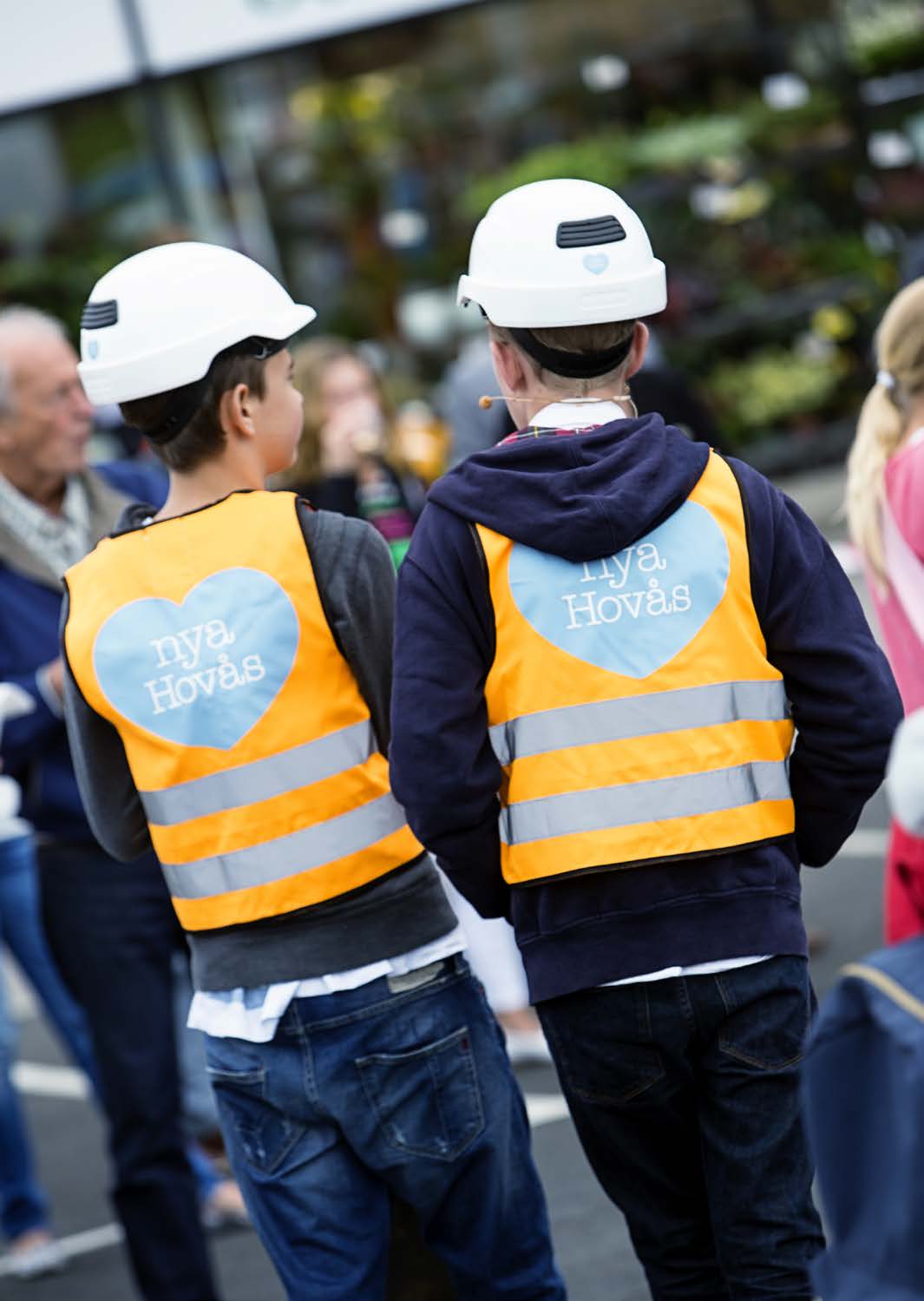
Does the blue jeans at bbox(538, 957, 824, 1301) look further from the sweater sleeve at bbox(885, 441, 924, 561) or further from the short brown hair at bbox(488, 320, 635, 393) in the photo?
the sweater sleeve at bbox(885, 441, 924, 561)

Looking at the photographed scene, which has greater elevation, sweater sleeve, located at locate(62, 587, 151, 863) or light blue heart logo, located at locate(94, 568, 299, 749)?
light blue heart logo, located at locate(94, 568, 299, 749)

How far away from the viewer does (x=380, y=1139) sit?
111 inches

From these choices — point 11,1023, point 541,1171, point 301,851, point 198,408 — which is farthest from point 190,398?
point 11,1023

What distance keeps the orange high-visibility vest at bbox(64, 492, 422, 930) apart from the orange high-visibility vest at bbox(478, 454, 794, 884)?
0.29 metres

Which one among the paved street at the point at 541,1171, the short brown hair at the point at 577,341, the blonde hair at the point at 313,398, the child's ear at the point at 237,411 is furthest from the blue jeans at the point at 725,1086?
the blonde hair at the point at 313,398

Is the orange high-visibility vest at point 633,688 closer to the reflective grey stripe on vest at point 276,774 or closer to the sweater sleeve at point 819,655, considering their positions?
the sweater sleeve at point 819,655

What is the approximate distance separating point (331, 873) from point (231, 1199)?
2624 mm

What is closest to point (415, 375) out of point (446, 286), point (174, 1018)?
point (446, 286)

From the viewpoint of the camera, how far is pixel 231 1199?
5.16 m

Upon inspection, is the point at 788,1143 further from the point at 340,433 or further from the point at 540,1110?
the point at 340,433

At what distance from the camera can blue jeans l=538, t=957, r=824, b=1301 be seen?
8.78 ft

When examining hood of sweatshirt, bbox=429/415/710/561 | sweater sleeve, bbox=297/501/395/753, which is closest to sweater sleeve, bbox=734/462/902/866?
hood of sweatshirt, bbox=429/415/710/561

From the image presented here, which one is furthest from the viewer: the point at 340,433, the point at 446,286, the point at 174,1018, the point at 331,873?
the point at 446,286

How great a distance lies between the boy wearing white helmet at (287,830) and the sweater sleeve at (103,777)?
0.27 feet
